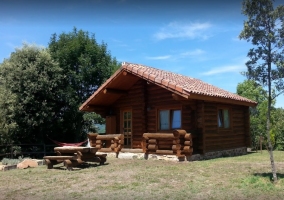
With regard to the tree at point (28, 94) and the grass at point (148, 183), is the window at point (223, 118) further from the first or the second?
the tree at point (28, 94)

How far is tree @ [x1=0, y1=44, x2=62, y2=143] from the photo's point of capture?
701 inches

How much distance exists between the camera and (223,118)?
15.0 meters

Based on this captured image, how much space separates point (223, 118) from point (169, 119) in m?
2.80

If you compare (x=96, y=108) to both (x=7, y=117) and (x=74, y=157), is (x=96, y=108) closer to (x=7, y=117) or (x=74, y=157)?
(x=7, y=117)

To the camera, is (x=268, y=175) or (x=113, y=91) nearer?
(x=268, y=175)

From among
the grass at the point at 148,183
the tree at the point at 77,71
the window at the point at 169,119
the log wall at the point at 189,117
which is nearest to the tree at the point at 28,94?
the tree at the point at 77,71

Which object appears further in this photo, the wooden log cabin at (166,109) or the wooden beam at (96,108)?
the wooden beam at (96,108)

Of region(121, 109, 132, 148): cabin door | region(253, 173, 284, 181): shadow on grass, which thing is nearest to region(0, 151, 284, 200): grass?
region(253, 173, 284, 181): shadow on grass

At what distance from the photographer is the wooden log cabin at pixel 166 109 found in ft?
43.0

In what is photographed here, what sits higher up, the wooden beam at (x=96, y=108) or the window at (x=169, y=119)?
the wooden beam at (x=96, y=108)

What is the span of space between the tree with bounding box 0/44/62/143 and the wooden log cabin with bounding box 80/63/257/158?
3.57m

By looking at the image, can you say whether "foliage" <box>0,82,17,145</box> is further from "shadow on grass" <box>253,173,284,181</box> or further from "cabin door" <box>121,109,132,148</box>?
"shadow on grass" <box>253,173,284,181</box>

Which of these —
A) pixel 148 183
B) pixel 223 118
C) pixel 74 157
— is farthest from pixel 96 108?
pixel 148 183

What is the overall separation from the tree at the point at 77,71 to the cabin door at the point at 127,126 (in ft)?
14.3
